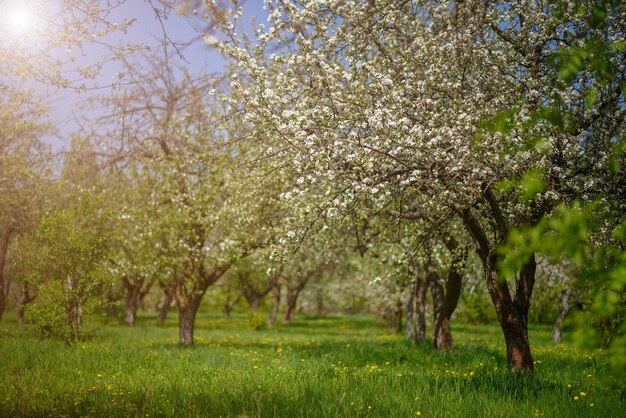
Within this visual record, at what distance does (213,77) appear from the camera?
1764 centimetres

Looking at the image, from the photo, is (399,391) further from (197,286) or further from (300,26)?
(197,286)

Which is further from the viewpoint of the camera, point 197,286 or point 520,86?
point 197,286

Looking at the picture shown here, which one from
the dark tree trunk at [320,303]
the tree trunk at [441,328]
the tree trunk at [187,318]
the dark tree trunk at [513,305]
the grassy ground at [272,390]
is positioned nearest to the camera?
the grassy ground at [272,390]

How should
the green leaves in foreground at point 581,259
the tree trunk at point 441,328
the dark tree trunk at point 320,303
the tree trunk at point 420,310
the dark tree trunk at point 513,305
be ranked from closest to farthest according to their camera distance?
the green leaves in foreground at point 581,259 < the dark tree trunk at point 513,305 < the tree trunk at point 441,328 < the tree trunk at point 420,310 < the dark tree trunk at point 320,303

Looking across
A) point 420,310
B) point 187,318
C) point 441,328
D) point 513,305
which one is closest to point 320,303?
point 420,310

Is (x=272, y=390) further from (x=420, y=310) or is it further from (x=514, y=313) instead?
(x=420, y=310)

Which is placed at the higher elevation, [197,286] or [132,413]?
[197,286]

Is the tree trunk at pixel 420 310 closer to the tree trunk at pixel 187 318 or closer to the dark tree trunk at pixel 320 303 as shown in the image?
the tree trunk at pixel 187 318

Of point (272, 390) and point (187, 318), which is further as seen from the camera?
point (187, 318)

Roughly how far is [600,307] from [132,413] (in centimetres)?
635

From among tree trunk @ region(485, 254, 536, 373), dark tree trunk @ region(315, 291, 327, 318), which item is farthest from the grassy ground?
dark tree trunk @ region(315, 291, 327, 318)

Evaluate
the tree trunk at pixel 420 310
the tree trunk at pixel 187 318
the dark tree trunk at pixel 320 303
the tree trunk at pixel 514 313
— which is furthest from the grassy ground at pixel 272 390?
the dark tree trunk at pixel 320 303

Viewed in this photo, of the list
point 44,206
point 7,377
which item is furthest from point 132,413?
point 44,206

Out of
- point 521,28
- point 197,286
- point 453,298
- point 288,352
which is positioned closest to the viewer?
point 521,28
